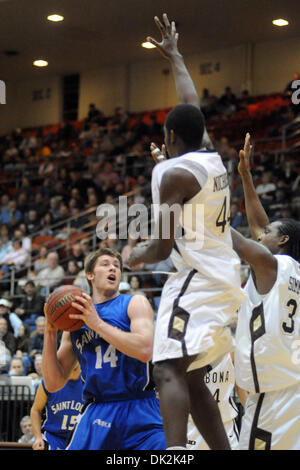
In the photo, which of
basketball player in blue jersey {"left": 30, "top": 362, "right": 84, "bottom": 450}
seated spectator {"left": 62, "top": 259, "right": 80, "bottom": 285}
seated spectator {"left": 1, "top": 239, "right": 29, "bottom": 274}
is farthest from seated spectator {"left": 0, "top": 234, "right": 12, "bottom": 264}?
basketball player in blue jersey {"left": 30, "top": 362, "right": 84, "bottom": 450}

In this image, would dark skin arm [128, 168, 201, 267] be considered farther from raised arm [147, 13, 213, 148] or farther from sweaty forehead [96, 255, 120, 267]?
sweaty forehead [96, 255, 120, 267]

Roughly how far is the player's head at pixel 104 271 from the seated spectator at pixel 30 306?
→ 843 centimetres

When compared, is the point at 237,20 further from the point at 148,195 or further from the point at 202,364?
the point at 202,364

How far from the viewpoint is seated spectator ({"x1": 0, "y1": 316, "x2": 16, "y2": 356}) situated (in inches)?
479

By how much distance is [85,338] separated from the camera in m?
5.04

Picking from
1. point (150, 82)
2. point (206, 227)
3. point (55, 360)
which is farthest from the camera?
point (150, 82)

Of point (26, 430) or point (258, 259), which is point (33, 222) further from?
point (258, 259)

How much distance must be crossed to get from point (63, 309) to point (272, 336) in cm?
123

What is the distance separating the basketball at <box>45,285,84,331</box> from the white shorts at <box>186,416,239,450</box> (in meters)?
1.45

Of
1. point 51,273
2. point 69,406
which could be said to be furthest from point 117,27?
point 69,406

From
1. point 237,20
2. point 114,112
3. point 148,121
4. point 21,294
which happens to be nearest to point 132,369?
point 21,294

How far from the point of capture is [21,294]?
15289 millimetres

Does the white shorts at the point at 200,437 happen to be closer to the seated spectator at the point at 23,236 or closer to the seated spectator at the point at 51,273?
the seated spectator at the point at 51,273

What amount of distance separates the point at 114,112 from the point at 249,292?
19020 millimetres
